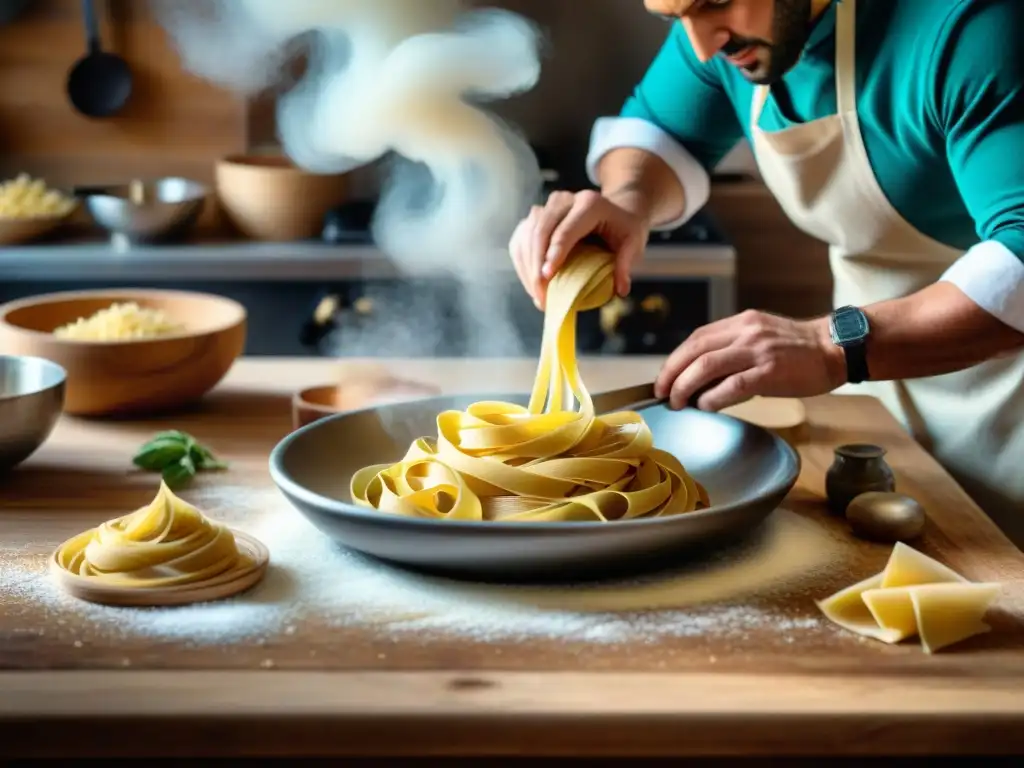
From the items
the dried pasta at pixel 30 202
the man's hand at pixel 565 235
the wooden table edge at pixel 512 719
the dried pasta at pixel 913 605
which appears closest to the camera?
the wooden table edge at pixel 512 719

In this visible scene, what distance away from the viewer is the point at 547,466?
4.92 feet

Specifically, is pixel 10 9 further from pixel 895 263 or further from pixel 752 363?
pixel 752 363

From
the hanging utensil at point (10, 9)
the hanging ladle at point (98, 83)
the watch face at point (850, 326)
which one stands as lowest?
the watch face at point (850, 326)

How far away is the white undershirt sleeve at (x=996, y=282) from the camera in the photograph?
157cm

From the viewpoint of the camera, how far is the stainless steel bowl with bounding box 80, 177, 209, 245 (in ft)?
11.4

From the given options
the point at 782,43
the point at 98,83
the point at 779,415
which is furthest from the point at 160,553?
the point at 98,83

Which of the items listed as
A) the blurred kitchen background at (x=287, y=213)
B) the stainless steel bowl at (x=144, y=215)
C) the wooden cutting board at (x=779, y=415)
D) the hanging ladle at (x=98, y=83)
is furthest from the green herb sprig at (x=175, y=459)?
the hanging ladle at (x=98, y=83)

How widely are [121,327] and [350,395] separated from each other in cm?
39

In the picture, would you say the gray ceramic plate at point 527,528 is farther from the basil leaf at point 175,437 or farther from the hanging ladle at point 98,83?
the hanging ladle at point 98,83

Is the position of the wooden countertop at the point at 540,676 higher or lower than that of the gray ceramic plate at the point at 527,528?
lower

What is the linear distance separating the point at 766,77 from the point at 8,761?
4.52ft


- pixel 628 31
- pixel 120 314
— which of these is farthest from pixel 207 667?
pixel 628 31

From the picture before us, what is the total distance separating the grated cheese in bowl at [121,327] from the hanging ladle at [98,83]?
223cm

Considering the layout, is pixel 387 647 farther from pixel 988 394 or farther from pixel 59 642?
pixel 988 394
